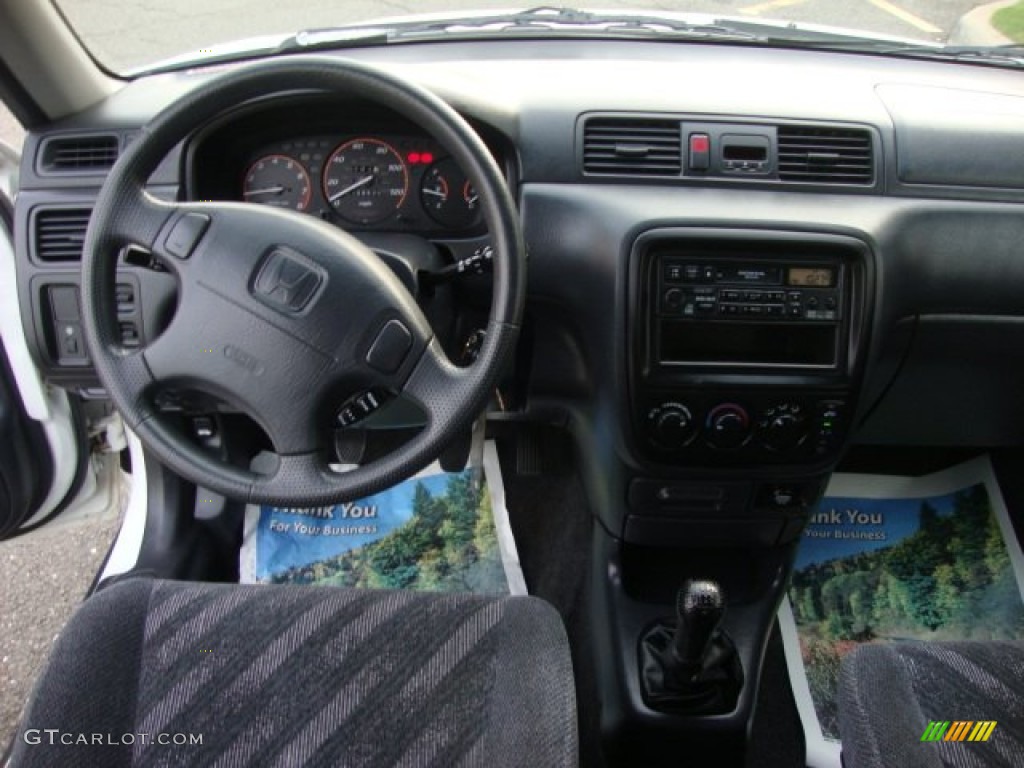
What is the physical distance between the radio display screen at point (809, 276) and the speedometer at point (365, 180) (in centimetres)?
57

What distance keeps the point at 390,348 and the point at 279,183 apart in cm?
48

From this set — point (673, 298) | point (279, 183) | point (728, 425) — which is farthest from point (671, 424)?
point (279, 183)

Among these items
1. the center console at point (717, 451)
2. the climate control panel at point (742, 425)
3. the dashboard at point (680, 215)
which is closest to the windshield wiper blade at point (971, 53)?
the dashboard at point (680, 215)

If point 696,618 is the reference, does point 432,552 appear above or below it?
below

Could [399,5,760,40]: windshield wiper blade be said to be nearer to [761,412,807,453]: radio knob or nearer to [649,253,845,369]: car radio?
[649,253,845,369]: car radio

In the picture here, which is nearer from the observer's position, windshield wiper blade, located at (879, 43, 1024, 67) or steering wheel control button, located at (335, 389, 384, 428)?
steering wheel control button, located at (335, 389, 384, 428)

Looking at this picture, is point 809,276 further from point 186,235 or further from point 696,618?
point 186,235

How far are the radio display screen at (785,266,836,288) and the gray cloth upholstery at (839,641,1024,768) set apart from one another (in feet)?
1.63

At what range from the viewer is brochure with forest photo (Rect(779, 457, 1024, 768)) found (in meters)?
1.75

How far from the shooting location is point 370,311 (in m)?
1.01

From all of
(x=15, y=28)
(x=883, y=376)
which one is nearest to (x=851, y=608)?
(x=883, y=376)

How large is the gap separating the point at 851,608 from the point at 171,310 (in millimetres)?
1397

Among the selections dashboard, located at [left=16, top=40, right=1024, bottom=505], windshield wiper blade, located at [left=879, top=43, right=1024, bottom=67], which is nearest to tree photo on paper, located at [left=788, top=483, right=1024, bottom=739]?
dashboard, located at [left=16, top=40, right=1024, bottom=505]

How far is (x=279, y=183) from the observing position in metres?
1.35
